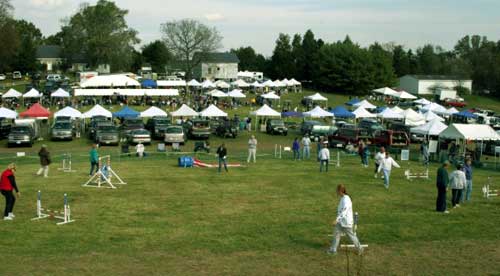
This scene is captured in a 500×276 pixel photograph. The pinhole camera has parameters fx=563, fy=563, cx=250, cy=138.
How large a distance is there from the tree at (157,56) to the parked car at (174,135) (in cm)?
8141

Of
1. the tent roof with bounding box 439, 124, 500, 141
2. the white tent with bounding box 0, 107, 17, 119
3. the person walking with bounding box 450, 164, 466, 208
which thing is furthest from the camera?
the white tent with bounding box 0, 107, 17, 119

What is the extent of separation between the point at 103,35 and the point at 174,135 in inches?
2541

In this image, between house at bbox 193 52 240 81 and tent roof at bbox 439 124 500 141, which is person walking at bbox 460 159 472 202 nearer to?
tent roof at bbox 439 124 500 141

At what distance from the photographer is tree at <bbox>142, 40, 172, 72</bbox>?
119181 millimetres

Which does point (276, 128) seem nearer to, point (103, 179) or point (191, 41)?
point (103, 179)

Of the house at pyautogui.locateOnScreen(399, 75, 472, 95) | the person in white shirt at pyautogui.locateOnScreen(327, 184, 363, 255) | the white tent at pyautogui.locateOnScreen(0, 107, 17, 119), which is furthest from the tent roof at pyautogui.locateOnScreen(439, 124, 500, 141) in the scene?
the house at pyautogui.locateOnScreen(399, 75, 472, 95)

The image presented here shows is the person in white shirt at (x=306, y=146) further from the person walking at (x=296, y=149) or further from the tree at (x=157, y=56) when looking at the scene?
the tree at (x=157, y=56)

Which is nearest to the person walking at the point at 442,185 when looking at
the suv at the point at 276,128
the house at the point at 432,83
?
the suv at the point at 276,128

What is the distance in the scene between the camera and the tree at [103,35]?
314 ft

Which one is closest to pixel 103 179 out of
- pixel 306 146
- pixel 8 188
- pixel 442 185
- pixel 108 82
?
pixel 8 188

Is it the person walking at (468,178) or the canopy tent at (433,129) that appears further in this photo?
the canopy tent at (433,129)

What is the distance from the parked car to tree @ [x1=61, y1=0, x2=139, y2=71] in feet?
202

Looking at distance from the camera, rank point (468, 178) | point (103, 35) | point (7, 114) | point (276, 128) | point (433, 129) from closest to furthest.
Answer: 1. point (468, 178)
2. point (433, 129)
3. point (7, 114)
4. point (276, 128)
5. point (103, 35)

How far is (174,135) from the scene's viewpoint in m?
37.9
